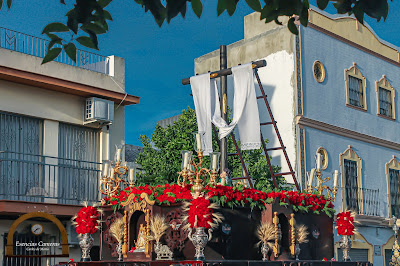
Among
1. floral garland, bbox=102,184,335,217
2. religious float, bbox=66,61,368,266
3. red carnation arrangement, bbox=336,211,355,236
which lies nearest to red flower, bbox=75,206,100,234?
religious float, bbox=66,61,368,266

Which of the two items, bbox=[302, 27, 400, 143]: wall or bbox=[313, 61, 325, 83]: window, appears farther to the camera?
bbox=[313, 61, 325, 83]: window

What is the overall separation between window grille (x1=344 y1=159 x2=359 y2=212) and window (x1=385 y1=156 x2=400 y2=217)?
7.40 feet

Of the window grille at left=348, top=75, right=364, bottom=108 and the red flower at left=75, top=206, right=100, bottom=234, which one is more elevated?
the window grille at left=348, top=75, right=364, bottom=108

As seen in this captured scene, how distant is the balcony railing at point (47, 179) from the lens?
659 inches

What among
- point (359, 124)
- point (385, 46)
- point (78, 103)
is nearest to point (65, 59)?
point (78, 103)

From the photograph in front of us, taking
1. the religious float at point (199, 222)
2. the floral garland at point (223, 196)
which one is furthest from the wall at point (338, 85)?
the religious float at point (199, 222)

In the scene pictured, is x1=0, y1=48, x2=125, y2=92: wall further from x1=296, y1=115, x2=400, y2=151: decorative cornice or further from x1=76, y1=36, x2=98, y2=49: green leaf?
x1=76, y1=36, x2=98, y2=49: green leaf

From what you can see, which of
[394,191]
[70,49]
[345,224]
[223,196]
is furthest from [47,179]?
[394,191]

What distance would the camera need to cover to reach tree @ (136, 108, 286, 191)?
61.7ft

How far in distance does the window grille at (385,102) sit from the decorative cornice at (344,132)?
1.19m

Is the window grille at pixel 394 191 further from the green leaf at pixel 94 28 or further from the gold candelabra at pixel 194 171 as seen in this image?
the green leaf at pixel 94 28

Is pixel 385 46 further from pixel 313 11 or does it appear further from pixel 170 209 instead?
pixel 170 209

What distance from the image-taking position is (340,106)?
924 inches

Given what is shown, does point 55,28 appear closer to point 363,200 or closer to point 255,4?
point 255,4
